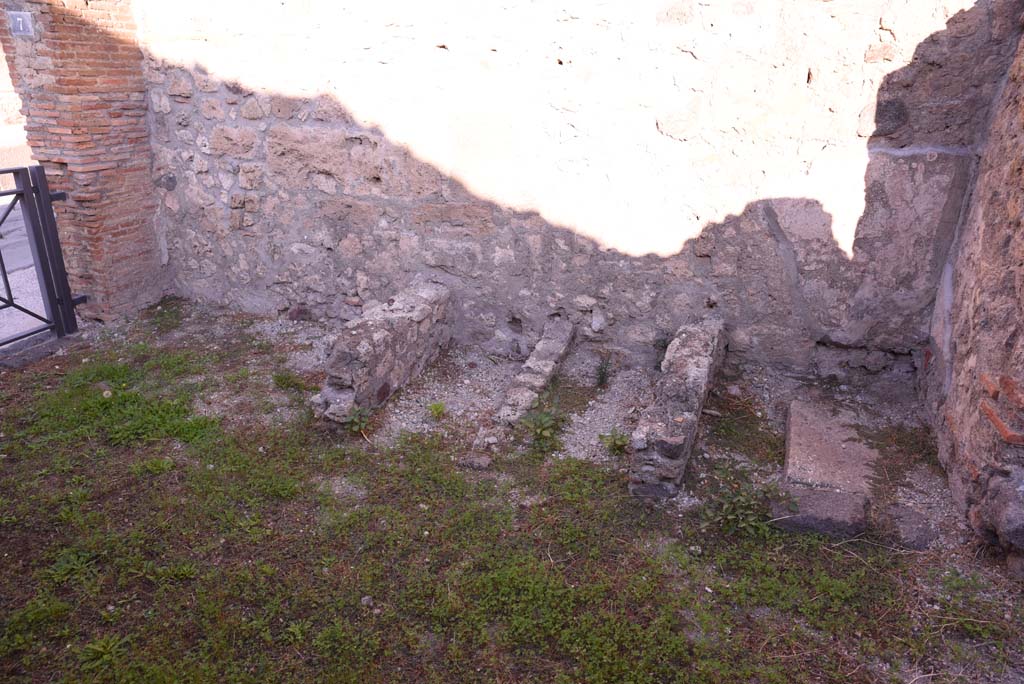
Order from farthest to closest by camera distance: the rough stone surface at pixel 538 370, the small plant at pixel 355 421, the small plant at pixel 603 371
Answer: the small plant at pixel 603 371
the rough stone surface at pixel 538 370
the small plant at pixel 355 421

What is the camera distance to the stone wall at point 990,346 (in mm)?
2850

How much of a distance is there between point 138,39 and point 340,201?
2042mm

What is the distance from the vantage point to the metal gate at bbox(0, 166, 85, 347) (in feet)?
17.0

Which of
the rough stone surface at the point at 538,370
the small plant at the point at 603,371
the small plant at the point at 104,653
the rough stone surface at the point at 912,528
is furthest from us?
the small plant at the point at 603,371

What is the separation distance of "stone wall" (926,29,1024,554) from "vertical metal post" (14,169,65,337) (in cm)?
588

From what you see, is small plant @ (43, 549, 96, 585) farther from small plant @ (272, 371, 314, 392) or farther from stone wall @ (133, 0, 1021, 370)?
stone wall @ (133, 0, 1021, 370)

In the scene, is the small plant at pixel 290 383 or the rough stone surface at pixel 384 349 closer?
the rough stone surface at pixel 384 349

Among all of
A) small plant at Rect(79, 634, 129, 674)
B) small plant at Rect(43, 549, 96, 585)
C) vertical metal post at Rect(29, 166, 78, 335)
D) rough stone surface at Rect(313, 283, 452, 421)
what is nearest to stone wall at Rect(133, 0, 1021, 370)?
rough stone surface at Rect(313, 283, 452, 421)

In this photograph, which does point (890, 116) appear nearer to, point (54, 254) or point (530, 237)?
point (530, 237)

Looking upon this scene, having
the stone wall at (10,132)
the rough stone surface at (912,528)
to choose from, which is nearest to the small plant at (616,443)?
the rough stone surface at (912,528)

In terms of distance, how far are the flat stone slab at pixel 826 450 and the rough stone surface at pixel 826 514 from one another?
0.09 metres

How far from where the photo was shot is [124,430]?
161 inches

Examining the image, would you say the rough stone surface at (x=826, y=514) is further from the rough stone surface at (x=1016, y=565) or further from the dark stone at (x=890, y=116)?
the dark stone at (x=890, y=116)

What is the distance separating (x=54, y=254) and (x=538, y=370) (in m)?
3.79
